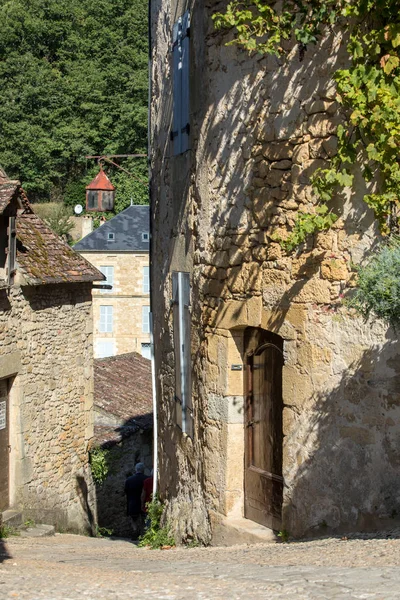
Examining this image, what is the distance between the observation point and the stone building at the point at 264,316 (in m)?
6.48

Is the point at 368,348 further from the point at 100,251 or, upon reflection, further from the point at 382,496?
the point at 100,251

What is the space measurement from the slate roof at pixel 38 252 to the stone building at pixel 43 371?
0.06 ft

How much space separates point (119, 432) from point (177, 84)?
9.49m

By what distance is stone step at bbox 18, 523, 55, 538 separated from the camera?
11.5 meters

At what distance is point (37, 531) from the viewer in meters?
11.7

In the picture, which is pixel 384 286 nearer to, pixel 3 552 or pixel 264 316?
pixel 264 316

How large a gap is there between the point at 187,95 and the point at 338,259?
2350 millimetres

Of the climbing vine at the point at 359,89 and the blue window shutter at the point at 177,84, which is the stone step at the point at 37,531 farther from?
the climbing vine at the point at 359,89

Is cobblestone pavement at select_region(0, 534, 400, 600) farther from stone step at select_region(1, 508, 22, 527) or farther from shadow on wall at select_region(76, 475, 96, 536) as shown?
shadow on wall at select_region(76, 475, 96, 536)

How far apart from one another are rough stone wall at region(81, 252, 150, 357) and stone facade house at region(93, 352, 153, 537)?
1584 cm

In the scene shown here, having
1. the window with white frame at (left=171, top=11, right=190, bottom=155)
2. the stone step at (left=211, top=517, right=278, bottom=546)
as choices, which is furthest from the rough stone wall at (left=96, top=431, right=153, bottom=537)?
the window with white frame at (left=171, top=11, right=190, bottom=155)

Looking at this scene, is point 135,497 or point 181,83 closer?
point 181,83

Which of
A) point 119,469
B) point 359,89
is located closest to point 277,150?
point 359,89

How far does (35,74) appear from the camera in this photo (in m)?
52.9
